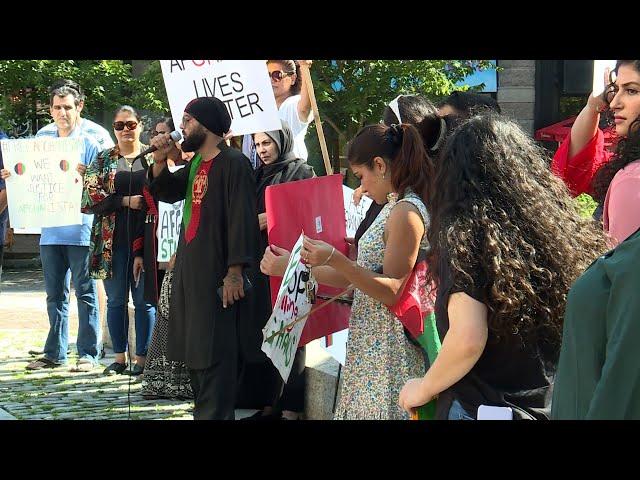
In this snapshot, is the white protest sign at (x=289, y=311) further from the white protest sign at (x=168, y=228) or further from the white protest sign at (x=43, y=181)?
the white protest sign at (x=43, y=181)

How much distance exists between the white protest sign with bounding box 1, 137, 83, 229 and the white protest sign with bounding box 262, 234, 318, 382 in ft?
14.1

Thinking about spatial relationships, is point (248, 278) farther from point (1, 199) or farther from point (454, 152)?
point (1, 199)

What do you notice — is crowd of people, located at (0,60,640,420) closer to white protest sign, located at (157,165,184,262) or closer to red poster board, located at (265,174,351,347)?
white protest sign, located at (157,165,184,262)

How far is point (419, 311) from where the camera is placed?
165 inches

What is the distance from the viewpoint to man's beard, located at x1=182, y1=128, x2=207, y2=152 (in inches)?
235

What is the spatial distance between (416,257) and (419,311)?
22cm

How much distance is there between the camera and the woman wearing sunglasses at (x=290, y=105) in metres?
7.19

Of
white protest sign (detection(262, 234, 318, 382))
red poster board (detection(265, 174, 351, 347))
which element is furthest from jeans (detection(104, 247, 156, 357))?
white protest sign (detection(262, 234, 318, 382))

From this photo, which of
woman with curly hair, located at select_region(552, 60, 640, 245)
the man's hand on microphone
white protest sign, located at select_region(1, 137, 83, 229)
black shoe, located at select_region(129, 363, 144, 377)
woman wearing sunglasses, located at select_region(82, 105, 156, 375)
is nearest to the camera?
woman with curly hair, located at select_region(552, 60, 640, 245)

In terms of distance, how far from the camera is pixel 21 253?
1966 cm

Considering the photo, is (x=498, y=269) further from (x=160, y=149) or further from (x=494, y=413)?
(x=160, y=149)

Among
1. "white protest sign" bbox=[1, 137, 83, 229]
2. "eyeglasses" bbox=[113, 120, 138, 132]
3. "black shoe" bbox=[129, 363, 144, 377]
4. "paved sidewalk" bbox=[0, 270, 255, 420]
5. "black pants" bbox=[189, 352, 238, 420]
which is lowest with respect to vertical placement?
"paved sidewalk" bbox=[0, 270, 255, 420]
